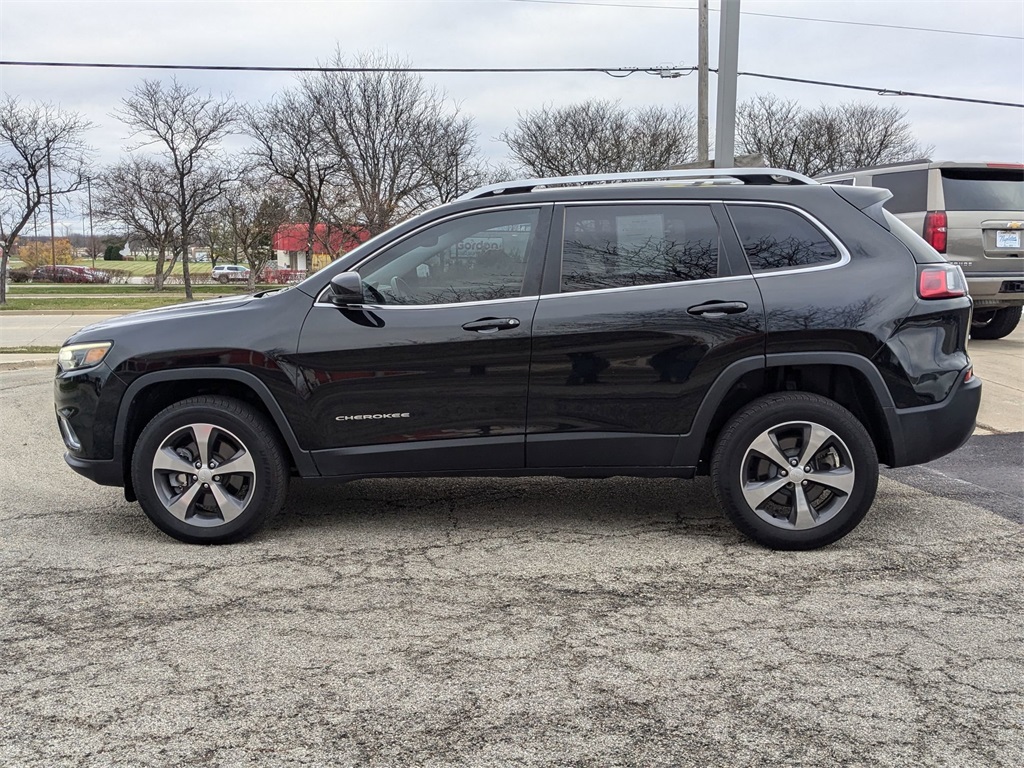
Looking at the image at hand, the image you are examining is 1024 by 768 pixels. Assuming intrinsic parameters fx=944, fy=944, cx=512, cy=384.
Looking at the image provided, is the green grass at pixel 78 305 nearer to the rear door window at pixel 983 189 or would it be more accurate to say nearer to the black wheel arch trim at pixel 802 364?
the rear door window at pixel 983 189

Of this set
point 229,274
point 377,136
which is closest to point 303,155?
point 377,136

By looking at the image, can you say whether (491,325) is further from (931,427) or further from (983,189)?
(983,189)

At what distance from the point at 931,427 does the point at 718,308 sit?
3.96ft

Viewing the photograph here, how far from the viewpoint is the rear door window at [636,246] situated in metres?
4.73

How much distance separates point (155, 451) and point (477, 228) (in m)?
1.97

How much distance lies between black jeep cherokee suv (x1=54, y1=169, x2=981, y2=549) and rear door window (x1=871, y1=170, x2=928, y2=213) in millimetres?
6700

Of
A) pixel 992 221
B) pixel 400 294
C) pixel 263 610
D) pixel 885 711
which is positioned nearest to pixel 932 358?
pixel 885 711

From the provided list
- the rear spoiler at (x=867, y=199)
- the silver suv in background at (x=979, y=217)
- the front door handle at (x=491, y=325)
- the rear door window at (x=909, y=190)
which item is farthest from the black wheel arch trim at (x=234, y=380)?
the silver suv in background at (x=979, y=217)

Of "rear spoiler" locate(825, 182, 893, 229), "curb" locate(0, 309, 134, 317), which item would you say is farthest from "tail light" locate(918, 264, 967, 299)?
"curb" locate(0, 309, 134, 317)

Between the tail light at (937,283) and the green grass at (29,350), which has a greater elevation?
the tail light at (937,283)

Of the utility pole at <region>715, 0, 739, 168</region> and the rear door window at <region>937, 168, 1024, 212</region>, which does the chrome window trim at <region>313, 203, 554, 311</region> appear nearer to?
the rear door window at <region>937, 168, 1024, 212</region>

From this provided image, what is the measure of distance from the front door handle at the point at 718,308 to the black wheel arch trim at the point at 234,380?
2073 millimetres

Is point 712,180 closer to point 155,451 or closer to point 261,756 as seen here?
point 155,451

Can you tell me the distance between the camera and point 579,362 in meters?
4.65
